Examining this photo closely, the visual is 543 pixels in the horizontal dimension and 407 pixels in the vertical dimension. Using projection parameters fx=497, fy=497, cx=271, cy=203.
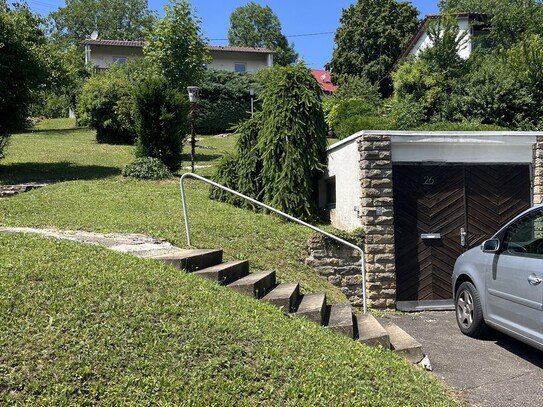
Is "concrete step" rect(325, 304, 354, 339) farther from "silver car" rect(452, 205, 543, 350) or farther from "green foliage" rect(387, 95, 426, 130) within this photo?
"green foliage" rect(387, 95, 426, 130)

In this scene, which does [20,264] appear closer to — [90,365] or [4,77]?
[90,365]

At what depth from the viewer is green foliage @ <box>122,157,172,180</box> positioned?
13656 mm

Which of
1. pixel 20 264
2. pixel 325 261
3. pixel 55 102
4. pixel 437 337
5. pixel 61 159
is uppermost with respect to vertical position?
pixel 55 102

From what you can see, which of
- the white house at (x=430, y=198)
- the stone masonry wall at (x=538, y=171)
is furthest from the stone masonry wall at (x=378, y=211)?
the stone masonry wall at (x=538, y=171)

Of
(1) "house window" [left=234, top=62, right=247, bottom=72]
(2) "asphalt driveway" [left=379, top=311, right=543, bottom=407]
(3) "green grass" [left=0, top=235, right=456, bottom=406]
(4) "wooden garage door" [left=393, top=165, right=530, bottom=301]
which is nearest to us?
(3) "green grass" [left=0, top=235, right=456, bottom=406]

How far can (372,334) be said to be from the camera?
16.3 ft

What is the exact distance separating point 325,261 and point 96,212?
4435 millimetres

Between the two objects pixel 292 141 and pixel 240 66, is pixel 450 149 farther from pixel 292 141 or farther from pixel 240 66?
pixel 240 66

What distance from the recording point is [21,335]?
11.1 feet

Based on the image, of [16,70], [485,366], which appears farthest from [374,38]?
[485,366]

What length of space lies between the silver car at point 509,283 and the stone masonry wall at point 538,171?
11.0ft

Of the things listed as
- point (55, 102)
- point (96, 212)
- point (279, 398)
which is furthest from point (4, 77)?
point (55, 102)

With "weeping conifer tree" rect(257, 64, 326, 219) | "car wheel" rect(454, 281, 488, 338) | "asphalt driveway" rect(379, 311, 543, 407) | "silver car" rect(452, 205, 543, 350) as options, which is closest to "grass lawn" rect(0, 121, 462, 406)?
"asphalt driveway" rect(379, 311, 543, 407)

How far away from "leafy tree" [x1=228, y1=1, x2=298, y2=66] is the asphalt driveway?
65.6 m
